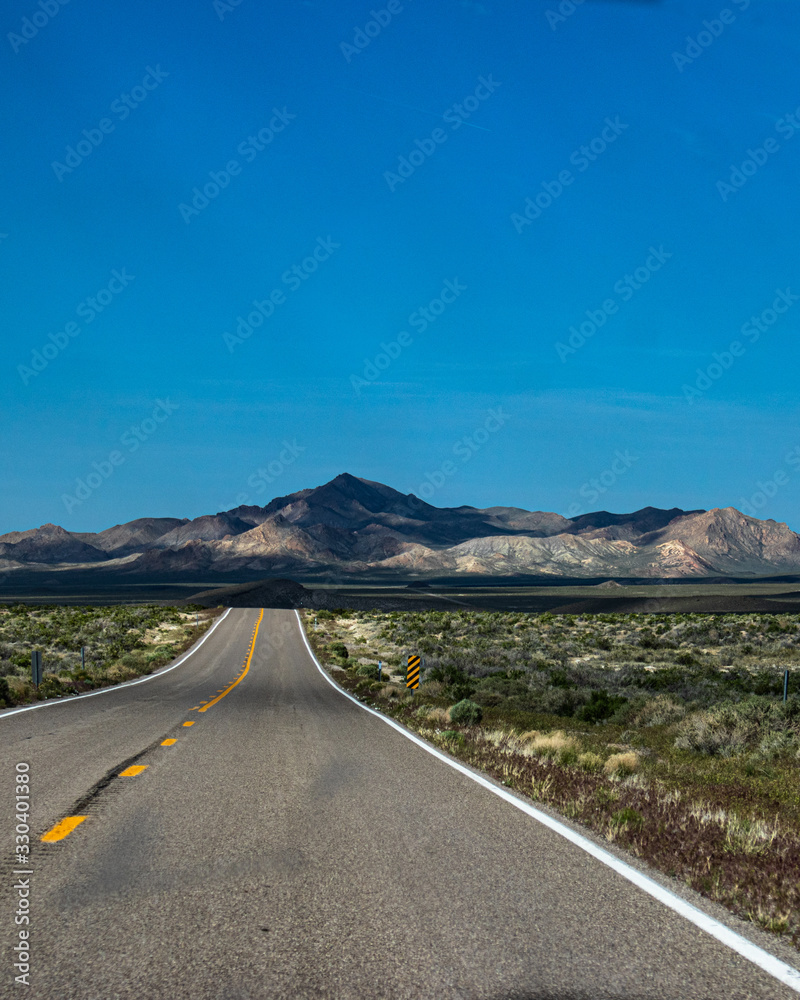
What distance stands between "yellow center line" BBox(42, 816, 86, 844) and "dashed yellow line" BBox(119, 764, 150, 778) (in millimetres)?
2326

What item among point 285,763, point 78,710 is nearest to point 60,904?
point 285,763

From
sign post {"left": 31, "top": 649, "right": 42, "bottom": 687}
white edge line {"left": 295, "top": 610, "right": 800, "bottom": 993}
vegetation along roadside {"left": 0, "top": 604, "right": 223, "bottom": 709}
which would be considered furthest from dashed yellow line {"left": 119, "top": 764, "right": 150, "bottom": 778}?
sign post {"left": 31, "top": 649, "right": 42, "bottom": 687}

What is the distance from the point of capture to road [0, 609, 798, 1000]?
399 centimetres

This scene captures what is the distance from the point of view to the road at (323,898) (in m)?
3.99

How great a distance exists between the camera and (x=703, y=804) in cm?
840

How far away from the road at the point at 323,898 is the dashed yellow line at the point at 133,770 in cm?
9

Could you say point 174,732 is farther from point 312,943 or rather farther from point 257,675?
point 257,675

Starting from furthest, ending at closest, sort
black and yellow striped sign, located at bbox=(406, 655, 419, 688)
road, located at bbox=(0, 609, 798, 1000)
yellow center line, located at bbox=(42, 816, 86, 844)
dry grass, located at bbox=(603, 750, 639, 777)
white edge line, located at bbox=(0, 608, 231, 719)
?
1. black and yellow striped sign, located at bbox=(406, 655, 419, 688)
2. white edge line, located at bbox=(0, 608, 231, 719)
3. dry grass, located at bbox=(603, 750, 639, 777)
4. yellow center line, located at bbox=(42, 816, 86, 844)
5. road, located at bbox=(0, 609, 798, 1000)

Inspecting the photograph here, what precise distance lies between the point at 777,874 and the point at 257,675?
1109 inches

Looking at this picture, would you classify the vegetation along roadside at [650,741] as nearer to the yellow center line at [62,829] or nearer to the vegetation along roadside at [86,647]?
the yellow center line at [62,829]

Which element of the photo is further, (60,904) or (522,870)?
(522,870)

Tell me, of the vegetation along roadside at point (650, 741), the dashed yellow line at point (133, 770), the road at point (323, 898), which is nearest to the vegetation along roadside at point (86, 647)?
the vegetation along roadside at point (650, 741)
